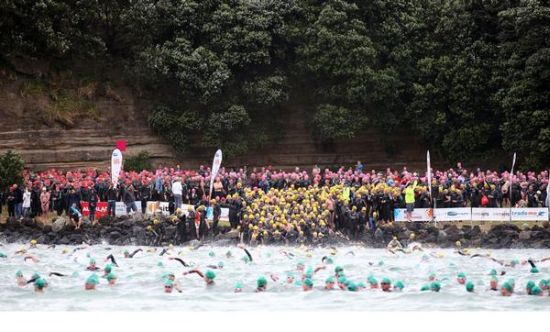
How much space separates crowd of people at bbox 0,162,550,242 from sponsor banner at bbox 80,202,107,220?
0.15 meters

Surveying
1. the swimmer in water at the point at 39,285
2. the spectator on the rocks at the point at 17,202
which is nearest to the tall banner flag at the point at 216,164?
the spectator on the rocks at the point at 17,202

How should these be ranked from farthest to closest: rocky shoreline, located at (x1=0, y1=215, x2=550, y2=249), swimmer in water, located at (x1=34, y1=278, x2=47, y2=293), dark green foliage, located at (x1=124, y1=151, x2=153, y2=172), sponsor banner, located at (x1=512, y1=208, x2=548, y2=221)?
dark green foliage, located at (x1=124, y1=151, x2=153, y2=172), sponsor banner, located at (x1=512, y1=208, x2=548, y2=221), rocky shoreline, located at (x1=0, y1=215, x2=550, y2=249), swimmer in water, located at (x1=34, y1=278, x2=47, y2=293)

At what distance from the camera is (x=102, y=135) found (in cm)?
2872

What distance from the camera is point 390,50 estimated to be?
2947 centimetres

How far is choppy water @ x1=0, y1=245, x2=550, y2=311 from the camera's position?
12.1m

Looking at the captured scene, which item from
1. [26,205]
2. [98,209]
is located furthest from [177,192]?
[26,205]

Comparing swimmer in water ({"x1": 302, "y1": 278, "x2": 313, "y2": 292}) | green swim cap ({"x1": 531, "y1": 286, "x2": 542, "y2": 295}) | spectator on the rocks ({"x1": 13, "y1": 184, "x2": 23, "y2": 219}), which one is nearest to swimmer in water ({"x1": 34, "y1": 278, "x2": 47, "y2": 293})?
swimmer in water ({"x1": 302, "y1": 278, "x2": 313, "y2": 292})

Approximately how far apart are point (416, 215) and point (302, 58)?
30.5 ft

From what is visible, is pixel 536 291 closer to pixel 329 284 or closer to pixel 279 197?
pixel 329 284

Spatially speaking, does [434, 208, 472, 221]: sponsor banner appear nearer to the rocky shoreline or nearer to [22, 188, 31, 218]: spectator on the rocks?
the rocky shoreline

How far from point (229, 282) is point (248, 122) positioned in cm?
1362

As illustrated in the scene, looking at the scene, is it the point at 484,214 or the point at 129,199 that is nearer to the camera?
the point at 484,214

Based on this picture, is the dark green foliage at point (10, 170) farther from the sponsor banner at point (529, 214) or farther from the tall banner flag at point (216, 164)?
the sponsor banner at point (529, 214)

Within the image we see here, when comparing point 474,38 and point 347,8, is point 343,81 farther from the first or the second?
point 474,38
